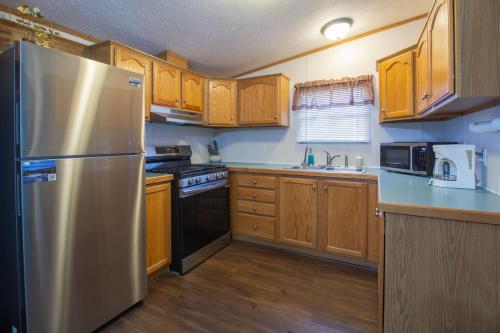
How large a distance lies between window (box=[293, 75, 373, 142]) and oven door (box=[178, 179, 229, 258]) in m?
1.34

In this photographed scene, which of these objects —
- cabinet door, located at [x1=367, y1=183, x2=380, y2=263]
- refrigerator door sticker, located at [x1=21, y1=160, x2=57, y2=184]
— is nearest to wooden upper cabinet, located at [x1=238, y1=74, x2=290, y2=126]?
cabinet door, located at [x1=367, y1=183, x2=380, y2=263]

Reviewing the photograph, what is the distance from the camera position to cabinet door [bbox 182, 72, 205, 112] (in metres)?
2.89

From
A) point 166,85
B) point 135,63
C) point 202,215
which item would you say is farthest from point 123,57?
point 202,215

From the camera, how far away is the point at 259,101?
3.26m

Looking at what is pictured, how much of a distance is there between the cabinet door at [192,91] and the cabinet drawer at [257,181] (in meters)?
1.02

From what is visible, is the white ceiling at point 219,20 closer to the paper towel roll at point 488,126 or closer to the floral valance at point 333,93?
the floral valance at point 333,93

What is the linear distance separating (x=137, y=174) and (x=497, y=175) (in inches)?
87.7

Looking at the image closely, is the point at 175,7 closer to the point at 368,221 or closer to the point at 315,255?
the point at 368,221

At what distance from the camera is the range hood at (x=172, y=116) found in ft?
8.14

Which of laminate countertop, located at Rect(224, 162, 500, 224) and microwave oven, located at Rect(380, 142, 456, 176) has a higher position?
microwave oven, located at Rect(380, 142, 456, 176)

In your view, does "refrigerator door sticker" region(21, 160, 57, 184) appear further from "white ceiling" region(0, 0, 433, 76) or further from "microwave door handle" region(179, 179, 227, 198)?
"white ceiling" region(0, 0, 433, 76)

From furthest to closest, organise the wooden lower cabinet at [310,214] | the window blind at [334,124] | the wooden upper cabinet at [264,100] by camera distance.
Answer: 1. the wooden upper cabinet at [264,100]
2. the window blind at [334,124]
3. the wooden lower cabinet at [310,214]

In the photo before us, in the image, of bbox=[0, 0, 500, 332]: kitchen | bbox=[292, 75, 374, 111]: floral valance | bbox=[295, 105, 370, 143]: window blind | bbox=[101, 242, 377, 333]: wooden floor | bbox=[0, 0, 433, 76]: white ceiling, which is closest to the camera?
bbox=[0, 0, 500, 332]: kitchen

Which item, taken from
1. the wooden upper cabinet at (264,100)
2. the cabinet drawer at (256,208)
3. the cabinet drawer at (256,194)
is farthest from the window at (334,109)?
the cabinet drawer at (256,208)
